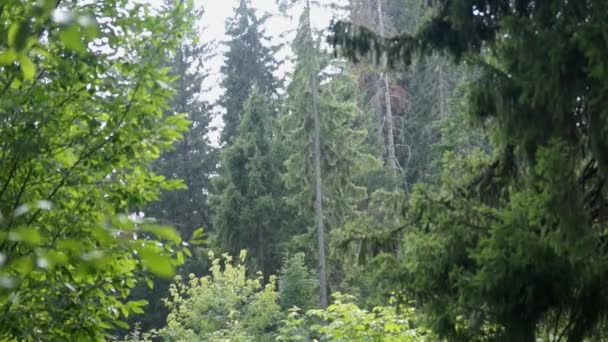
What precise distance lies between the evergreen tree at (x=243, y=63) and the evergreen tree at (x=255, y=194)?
5865 millimetres

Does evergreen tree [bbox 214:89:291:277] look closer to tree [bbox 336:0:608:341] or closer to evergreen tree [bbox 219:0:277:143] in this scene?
evergreen tree [bbox 219:0:277:143]

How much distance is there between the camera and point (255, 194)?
945 inches

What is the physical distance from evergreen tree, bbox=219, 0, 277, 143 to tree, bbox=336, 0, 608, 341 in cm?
2481

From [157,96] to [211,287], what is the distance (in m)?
11.2

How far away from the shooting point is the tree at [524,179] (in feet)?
14.7

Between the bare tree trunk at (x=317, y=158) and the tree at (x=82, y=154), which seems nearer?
the tree at (x=82, y=154)

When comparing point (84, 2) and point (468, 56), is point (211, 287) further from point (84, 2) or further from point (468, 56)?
point (84, 2)

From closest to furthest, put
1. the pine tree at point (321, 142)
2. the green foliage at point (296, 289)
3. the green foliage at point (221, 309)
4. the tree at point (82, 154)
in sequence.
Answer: the tree at point (82, 154) → the green foliage at point (221, 309) → the green foliage at point (296, 289) → the pine tree at point (321, 142)

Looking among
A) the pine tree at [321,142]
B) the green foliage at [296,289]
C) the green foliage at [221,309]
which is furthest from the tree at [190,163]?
the green foliage at [221,309]

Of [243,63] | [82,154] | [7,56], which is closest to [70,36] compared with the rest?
[7,56]

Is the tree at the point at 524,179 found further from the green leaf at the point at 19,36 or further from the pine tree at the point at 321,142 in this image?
the pine tree at the point at 321,142

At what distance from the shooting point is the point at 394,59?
619 centimetres

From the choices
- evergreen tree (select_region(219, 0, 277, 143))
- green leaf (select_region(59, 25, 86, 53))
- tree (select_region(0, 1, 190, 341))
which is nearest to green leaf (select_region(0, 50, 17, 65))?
green leaf (select_region(59, 25, 86, 53))

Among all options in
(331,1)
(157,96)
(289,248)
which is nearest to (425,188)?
(157,96)
